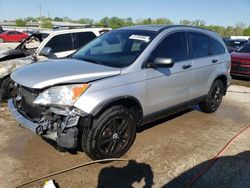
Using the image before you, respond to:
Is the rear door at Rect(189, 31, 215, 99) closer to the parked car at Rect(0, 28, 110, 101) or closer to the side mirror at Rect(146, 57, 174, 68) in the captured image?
the side mirror at Rect(146, 57, 174, 68)

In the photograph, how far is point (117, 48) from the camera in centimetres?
462

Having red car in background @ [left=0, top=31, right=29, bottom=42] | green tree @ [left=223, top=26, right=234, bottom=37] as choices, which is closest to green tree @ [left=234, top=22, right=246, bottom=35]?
green tree @ [left=223, top=26, right=234, bottom=37]

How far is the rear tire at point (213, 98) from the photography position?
5.91 meters

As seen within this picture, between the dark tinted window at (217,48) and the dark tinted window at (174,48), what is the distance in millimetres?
1139

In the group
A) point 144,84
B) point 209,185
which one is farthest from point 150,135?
point 209,185

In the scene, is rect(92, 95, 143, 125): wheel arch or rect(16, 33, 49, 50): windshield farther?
rect(16, 33, 49, 50): windshield

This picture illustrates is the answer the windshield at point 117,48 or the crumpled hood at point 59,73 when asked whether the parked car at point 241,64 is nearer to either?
the windshield at point 117,48

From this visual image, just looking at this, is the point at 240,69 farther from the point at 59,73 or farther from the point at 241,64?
the point at 59,73

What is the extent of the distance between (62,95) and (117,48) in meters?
1.53

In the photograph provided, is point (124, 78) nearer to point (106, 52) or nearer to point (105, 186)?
point (106, 52)

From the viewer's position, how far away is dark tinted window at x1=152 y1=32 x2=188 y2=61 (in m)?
4.44

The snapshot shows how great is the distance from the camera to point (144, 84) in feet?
13.5

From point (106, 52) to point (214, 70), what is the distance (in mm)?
2408

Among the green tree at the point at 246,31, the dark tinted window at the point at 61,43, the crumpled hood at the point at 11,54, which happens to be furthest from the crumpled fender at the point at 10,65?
the green tree at the point at 246,31
